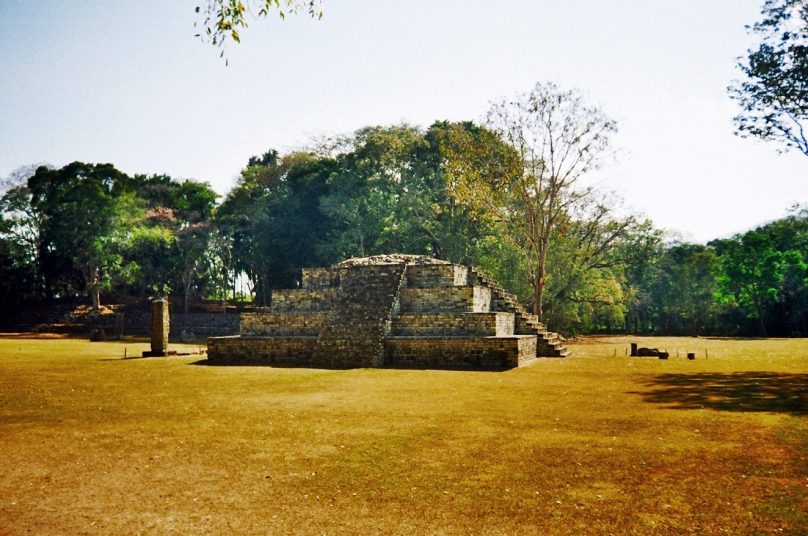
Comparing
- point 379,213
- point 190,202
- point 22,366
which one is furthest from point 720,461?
point 190,202

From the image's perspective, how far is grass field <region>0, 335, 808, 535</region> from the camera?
4.10m

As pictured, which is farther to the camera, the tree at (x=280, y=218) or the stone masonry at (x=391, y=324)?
the tree at (x=280, y=218)

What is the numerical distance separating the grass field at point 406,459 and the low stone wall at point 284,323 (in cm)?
710

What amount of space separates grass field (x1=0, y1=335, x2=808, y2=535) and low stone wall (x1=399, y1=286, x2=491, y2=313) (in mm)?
6610

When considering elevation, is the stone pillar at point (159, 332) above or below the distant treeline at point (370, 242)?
below

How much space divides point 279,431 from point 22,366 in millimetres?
12833

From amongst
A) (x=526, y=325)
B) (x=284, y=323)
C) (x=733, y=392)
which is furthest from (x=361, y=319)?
(x=733, y=392)

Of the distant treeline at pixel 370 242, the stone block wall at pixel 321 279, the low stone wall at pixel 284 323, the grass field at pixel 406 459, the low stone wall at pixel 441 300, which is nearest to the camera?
the grass field at pixel 406 459

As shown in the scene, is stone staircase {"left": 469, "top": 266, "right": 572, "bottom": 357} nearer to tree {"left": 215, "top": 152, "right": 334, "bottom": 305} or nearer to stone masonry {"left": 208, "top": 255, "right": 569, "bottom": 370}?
stone masonry {"left": 208, "top": 255, "right": 569, "bottom": 370}

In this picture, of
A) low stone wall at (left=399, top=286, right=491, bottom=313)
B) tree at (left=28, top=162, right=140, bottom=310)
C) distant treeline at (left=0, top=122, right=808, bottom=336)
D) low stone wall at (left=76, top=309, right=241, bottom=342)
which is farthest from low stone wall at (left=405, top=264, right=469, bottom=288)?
tree at (left=28, top=162, right=140, bottom=310)

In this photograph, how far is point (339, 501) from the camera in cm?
445

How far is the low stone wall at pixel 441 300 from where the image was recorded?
17594mm

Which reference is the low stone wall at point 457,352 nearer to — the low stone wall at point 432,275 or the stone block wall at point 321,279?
the low stone wall at point 432,275

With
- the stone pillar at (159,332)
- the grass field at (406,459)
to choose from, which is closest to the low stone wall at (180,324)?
the stone pillar at (159,332)
